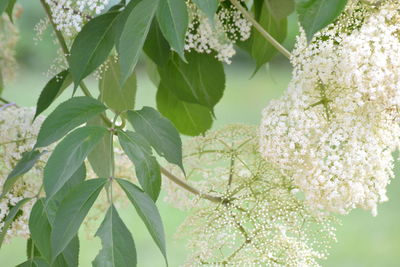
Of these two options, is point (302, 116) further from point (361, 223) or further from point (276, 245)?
point (361, 223)

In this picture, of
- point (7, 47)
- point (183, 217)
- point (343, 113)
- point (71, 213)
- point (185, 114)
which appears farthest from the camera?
point (183, 217)

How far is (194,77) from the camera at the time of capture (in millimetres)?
725

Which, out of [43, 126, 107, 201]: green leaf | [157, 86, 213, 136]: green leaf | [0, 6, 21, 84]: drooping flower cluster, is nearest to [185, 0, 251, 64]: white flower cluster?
[157, 86, 213, 136]: green leaf

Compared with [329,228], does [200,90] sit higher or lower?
higher

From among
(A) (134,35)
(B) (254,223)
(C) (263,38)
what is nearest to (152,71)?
(C) (263,38)

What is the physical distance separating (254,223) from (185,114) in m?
0.23

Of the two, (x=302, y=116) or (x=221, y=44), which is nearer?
(x=302, y=116)

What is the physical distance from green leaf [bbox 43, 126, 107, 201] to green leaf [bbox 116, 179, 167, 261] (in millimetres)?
37

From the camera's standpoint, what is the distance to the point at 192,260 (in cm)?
66

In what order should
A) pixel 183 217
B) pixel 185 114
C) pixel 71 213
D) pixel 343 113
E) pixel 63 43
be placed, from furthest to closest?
pixel 183 217, pixel 185 114, pixel 63 43, pixel 343 113, pixel 71 213

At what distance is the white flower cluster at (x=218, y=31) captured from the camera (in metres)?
0.68

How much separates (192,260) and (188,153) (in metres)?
0.14

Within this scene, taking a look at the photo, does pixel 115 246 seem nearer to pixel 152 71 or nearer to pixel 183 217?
pixel 152 71

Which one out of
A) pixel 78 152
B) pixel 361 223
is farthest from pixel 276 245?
pixel 361 223
